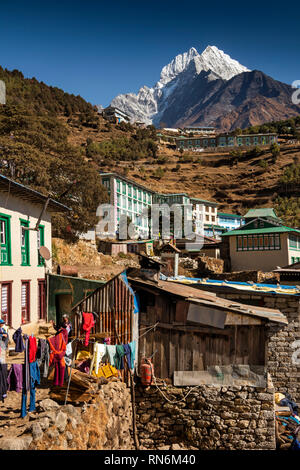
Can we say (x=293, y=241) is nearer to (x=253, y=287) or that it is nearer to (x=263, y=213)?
(x=263, y=213)

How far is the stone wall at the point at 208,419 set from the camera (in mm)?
10523

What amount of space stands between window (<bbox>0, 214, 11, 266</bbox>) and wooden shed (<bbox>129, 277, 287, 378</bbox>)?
22.5 ft

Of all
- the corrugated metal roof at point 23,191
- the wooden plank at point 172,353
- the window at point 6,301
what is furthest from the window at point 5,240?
the wooden plank at point 172,353

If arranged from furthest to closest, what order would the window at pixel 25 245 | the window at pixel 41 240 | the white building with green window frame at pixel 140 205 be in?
the white building with green window frame at pixel 140 205 → the window at pixel 41 240 → the window at pixel 25 245

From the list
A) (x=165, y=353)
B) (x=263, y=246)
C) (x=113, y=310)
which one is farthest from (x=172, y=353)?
(x=263, y=246)

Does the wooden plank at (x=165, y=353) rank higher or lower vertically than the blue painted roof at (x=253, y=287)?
lower

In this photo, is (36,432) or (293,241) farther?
(293,241)

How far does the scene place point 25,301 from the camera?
17.3 meters

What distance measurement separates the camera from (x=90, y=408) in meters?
8.27

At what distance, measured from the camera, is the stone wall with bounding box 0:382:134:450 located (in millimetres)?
6402

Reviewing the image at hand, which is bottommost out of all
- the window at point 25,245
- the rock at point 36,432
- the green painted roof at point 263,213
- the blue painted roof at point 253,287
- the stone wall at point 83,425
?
Answer: the stone wall at point 83,425

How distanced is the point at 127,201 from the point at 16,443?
58.8 m

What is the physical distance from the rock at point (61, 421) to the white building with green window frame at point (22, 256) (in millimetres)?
8640

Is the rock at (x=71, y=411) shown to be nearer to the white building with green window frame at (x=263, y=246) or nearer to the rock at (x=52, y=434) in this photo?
the rock at (x=52, y=434)
